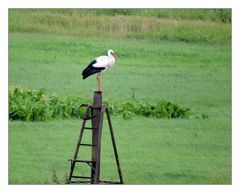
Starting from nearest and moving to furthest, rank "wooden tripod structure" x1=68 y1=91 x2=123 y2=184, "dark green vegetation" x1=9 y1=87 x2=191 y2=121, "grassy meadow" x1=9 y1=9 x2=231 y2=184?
"wooden tripod structure" x1=68 y1=91 x2=123 y2=184 < "grassy meadow" x1=9 y1=9 x2=231 y2=184 < "dark green vegetation" x1=9 y1=87 x2=191 y2=121

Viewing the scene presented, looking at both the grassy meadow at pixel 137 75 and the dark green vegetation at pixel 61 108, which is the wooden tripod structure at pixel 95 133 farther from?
the dark green vegetation at pixel 61 108

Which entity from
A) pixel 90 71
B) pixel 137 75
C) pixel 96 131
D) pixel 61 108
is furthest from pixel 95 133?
pixel 137 75

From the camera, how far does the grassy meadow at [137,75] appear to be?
42.5 feet

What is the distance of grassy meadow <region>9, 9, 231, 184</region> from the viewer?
1296 cm

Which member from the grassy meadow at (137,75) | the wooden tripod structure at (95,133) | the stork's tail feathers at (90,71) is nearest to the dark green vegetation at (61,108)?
the grassy meadow at (137,75)

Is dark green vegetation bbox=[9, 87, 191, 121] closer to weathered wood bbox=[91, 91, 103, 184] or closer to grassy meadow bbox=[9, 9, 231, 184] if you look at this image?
grassy meadow bbox=[9, 9, 231, 184]

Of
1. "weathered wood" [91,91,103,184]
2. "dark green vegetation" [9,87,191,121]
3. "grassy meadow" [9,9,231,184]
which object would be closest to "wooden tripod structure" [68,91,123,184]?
"weathered wood" [91,91,103,184]

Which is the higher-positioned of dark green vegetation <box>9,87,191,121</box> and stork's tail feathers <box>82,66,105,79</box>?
stork's tail feathers <box>82,66,105,79</box>

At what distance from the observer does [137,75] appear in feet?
45.7

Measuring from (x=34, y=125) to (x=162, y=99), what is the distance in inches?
67.3

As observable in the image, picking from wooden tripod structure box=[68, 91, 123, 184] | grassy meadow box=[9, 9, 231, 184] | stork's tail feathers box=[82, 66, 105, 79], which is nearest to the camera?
wooden tripod structure box=[68, 91, 123, 184]

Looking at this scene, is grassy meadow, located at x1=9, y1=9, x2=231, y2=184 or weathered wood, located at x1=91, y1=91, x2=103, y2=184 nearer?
weathered wood, located at x1=91, y1=91, x2=103, y2=184

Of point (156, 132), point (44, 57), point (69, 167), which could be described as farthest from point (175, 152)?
point (44, 57)

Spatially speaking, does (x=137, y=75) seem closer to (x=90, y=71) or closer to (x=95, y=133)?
(x=90, y=71)
